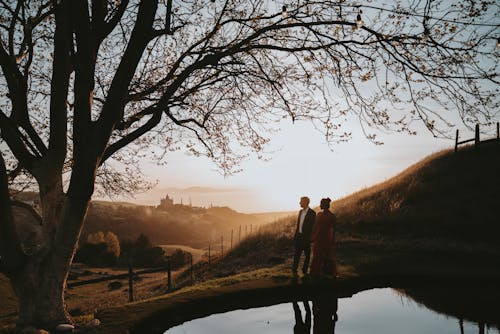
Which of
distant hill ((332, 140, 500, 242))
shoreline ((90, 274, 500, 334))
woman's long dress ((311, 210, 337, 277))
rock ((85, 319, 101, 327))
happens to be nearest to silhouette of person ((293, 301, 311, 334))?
shoreline ((90, 274, 500, 334))

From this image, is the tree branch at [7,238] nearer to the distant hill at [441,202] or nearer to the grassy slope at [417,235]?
the grassy slope at [417,235]

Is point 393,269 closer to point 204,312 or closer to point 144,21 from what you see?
point 204,312

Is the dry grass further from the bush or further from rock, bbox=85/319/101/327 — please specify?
the bush

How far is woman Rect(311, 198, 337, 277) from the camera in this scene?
30.2 ft

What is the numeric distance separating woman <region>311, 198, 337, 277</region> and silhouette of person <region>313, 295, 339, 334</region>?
4.07 ft

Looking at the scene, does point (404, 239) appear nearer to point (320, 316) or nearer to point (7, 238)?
point (320, 316)

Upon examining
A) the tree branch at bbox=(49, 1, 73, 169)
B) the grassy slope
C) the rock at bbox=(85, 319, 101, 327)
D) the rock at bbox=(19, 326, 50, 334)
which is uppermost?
the tree branch at bbox=(49, 1, 73, 169)

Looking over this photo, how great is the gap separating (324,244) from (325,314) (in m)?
2.61

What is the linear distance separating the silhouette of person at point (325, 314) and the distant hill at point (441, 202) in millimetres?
11142

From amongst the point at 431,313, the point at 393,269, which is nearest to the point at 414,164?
the point at 393,269

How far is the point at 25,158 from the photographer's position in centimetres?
663

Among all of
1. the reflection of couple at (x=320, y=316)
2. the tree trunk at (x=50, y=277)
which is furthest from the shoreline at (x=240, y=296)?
the tree trunk at (x=50, y=277)

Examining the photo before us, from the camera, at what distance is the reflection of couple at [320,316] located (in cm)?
600

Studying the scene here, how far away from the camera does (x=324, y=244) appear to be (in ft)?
30.2
